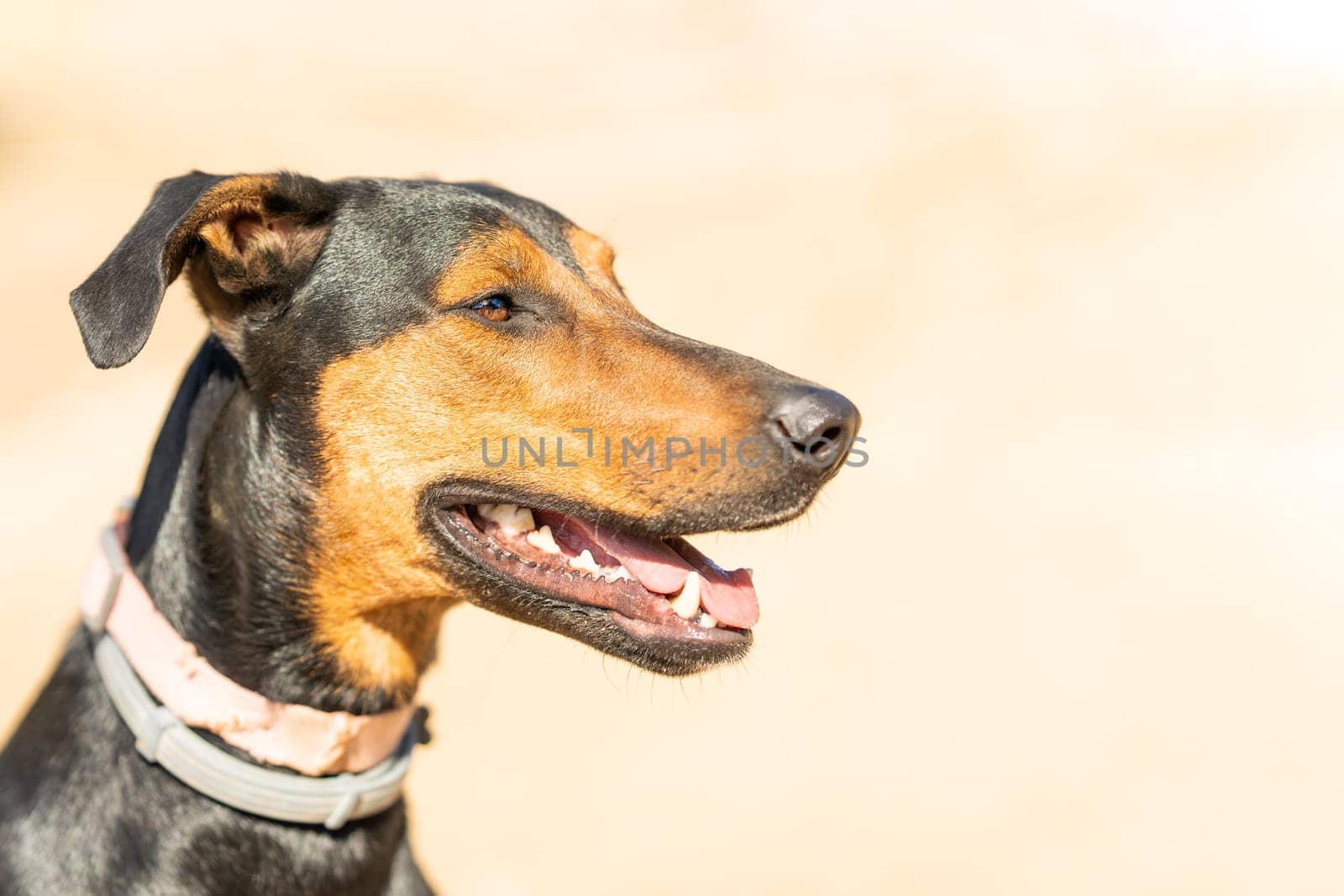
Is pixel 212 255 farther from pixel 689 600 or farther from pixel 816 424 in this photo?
pixel 816 424

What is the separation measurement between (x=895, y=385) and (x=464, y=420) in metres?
8.68

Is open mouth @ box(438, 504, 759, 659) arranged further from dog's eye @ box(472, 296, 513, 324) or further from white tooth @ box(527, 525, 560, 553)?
dog's eye @ box(472, 296, 513, 324)

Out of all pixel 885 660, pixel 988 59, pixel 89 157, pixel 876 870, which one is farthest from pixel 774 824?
pixel 89 157

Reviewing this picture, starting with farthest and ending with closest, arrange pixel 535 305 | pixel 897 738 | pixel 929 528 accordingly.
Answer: pixel 929 528
pixel 897 738
pixel 535 305

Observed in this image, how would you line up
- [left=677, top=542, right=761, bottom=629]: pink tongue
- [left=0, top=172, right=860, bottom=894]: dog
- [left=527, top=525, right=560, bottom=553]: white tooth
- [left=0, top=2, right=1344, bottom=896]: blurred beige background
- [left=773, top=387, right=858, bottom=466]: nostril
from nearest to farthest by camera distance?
[left=773, top=387, right=858, bottom=466]: nostril
[left=0, top=172, right=860, bottom=894]: dog
[left=677, top=542, right=761, bottom=629]: pink tongue
[left=527, top=525, right=560, bottom=553]: white tooth
[left=0, top=2, right=1344, bottom=896]: blurred beige background

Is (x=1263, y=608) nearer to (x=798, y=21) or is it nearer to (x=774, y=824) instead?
(x=774, y=824)

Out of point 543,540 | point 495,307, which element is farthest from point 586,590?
point 495,307

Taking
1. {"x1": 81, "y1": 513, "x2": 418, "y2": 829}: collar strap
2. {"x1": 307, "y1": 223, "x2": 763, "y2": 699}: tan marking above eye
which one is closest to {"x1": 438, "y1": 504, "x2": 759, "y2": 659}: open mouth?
{"x1": 307, "y1": 223, "x2": 763, "y2": 699}: tan marking above eye

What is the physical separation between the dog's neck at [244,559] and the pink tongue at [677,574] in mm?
776

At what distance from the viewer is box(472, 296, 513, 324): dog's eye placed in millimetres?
3547

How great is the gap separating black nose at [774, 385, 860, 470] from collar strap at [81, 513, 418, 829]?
55.3 inches

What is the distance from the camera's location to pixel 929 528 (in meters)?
9.55

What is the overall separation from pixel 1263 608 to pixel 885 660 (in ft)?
8.22

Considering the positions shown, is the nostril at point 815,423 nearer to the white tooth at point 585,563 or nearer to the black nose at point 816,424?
the black nose at point 816,424
